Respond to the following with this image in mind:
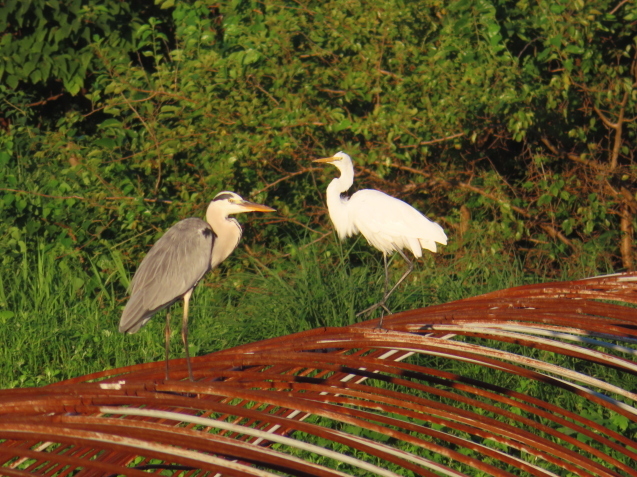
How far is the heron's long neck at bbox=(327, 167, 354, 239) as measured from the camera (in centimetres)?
580

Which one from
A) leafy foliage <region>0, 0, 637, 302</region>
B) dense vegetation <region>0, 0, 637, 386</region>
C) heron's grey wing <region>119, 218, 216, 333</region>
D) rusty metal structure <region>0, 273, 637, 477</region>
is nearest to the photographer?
rusty metal structure <region>0, 273, 637, 477</region>

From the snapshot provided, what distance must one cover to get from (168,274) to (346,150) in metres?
3.07

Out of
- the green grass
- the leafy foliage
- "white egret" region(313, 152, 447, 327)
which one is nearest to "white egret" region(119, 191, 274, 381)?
"white egret" region(313, 152, 447, 327)

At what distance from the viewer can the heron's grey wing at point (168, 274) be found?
3.84m

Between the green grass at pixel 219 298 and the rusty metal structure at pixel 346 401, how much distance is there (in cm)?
212

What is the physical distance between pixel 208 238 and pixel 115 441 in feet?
7.82

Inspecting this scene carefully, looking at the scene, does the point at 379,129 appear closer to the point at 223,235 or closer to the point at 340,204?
the point at 340,204

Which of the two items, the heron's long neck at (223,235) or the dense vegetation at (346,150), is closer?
the heron's long neck at (223,235)

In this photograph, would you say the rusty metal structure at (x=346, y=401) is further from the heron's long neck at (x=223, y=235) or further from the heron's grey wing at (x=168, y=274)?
the heron's long neck at (x=223, y=235)

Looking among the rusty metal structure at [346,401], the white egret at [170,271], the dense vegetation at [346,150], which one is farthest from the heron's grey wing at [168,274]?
the dense vegetation at [346,150]

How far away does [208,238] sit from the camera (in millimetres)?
3986

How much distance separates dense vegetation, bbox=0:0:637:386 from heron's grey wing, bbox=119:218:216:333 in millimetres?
1874

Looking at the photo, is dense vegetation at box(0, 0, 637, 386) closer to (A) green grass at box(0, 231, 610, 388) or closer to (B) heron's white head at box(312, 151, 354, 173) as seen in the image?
(A) green grass at box(0, 231, 610, 388)

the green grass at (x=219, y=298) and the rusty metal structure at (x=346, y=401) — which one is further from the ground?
the rusty metal structure at (x=346, y=401)
